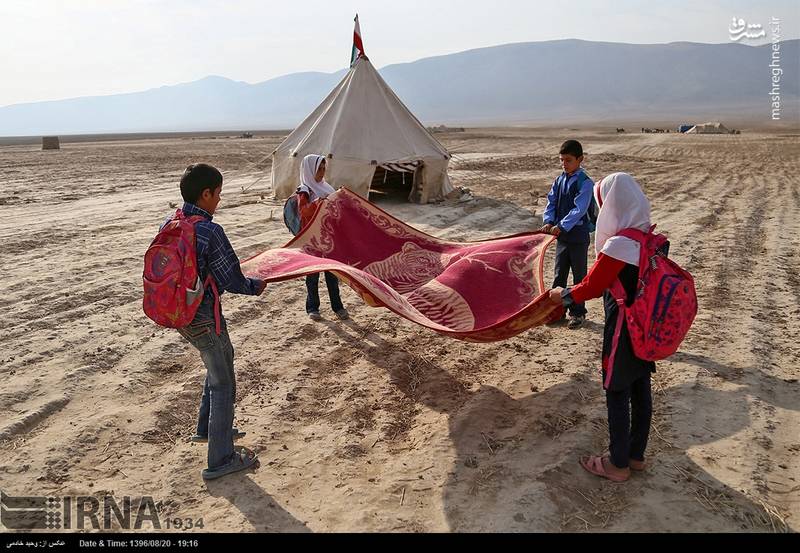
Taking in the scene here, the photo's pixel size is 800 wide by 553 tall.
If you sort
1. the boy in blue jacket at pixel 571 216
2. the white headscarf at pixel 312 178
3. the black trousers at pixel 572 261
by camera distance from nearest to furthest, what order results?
1. the boy in blue jacket at pixel 571 216
2. the black trousers at pixel 572 261
3. the white headscarf at pixel 312 178

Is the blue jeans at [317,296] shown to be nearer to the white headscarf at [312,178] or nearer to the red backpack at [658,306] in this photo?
the white headscarf at [312,178]

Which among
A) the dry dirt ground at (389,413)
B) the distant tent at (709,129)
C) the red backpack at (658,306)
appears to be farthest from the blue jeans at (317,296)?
the distant tent at (709,129)

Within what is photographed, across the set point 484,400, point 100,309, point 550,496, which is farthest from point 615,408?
point 100,309

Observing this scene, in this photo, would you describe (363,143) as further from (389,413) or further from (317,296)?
(389,413)

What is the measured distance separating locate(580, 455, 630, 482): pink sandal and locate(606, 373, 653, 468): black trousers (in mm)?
62

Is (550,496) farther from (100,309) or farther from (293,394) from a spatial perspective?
(100,309)

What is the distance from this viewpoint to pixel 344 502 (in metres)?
2.96

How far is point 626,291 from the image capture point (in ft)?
9.42

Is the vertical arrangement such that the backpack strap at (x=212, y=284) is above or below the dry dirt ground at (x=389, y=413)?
above

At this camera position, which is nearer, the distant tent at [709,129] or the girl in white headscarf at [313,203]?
the girl in white headscarf at [313,203]

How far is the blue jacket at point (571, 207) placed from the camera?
16.0 ft

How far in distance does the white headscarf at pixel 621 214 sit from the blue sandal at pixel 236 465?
2.18 meters

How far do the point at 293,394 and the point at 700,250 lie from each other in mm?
6135

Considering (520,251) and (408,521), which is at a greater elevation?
(520,251)
